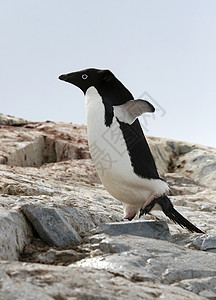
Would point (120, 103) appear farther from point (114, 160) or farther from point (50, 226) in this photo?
point (50, 226)

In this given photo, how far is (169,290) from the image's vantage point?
235 cm

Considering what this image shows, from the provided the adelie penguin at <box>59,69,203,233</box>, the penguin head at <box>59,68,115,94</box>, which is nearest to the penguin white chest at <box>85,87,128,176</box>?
the adelie penguin at <box>59,69,203,233</box>

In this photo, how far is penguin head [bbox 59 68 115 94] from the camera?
4.21m

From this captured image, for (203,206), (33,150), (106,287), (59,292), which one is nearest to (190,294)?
(106,287)

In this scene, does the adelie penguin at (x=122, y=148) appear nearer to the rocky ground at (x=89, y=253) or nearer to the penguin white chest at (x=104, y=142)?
the penguin white chest at (x=104, y=142)

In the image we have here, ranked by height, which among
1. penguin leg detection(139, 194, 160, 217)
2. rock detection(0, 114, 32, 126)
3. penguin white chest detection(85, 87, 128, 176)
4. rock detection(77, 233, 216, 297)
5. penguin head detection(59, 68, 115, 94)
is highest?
penguin head detection(59, 68, 115, 94)

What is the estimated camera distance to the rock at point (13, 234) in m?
2.73

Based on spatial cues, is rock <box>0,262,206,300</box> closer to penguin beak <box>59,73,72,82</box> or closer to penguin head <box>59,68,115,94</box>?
penguin head <box>59,68,115,94</box>

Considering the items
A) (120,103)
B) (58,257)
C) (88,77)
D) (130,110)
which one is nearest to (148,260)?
(58,257)

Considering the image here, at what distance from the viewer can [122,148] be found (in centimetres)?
392

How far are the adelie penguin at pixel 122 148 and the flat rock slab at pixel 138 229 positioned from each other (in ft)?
1.31

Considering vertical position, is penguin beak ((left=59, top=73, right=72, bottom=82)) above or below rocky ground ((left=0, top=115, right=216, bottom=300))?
above

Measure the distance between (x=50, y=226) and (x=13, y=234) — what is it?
363 millimetres

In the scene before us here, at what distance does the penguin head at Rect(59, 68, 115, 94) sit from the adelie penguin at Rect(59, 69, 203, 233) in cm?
1
